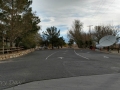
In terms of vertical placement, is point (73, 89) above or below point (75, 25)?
below

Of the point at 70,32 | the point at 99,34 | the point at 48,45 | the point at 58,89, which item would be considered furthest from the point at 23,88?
the point at 70,32

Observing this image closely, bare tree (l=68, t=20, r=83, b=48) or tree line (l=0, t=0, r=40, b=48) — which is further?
bare tree (l=68, t=20, r=83, b=48)

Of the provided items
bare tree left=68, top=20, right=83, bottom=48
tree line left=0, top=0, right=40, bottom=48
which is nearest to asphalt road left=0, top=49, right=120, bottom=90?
tree line left=0, top=0, right=40, bottom=48

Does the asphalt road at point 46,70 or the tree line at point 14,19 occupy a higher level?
the tree line at point 14,19

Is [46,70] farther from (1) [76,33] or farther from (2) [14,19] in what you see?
(1) [76,33]

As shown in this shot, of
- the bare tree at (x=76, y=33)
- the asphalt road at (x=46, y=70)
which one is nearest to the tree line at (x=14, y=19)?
the asphalt road at (x=46, y=70)

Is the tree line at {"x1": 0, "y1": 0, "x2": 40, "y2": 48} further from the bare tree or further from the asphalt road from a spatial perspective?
the bare tree

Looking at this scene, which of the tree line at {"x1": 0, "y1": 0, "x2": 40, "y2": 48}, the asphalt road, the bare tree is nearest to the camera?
the asphalt road

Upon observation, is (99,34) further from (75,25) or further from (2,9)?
(2,9)

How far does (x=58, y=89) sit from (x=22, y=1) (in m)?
25.8

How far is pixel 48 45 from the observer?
8412 cm

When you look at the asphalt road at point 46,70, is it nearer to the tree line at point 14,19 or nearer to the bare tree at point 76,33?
the tree line at point 14,19

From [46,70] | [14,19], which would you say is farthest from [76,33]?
[46,70]

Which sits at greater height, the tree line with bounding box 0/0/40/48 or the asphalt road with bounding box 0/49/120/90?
the tree line with bounding box 0/0/40/48
